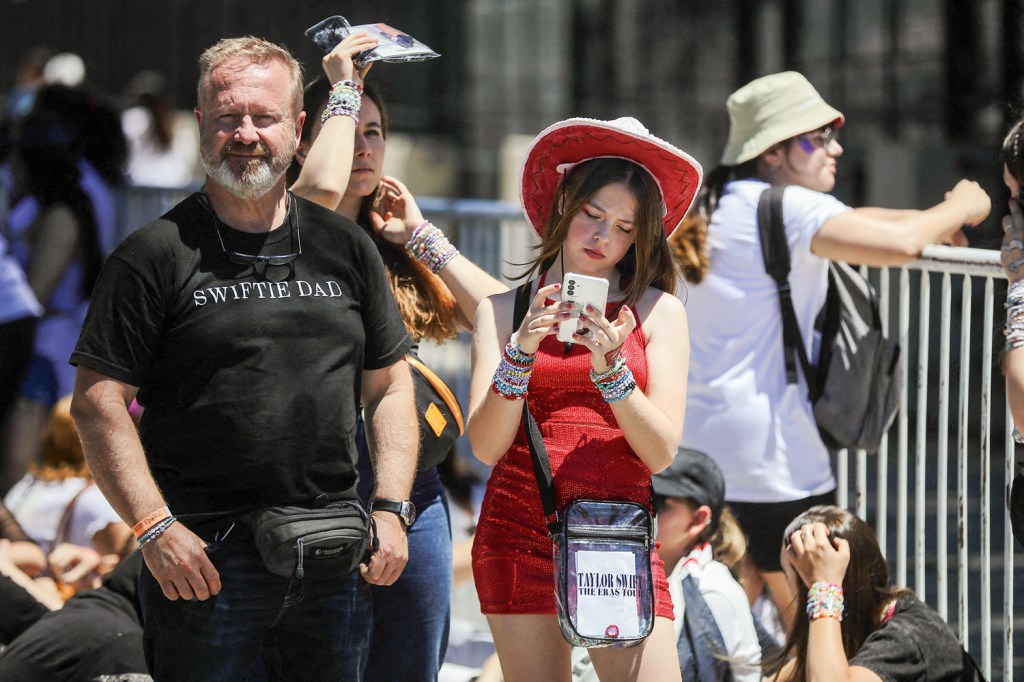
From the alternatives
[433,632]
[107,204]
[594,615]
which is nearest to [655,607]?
[594,615]

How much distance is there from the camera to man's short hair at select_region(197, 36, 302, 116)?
10.6 feet

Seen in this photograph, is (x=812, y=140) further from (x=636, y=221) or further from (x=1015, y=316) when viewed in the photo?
(x=636, y=221)

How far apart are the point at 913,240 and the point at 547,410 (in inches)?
63.8

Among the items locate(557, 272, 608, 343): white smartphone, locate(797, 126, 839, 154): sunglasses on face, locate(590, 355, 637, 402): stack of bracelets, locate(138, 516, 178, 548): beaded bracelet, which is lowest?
locate(138, 516, 178, 548): beaded bracelet

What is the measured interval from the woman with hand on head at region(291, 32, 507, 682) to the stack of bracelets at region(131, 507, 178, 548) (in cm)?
73

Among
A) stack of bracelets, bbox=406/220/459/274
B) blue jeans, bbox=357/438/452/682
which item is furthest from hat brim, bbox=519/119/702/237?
blue jeans, bbox=357/438/452/682

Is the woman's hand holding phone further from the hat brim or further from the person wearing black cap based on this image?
the person wearing black cap

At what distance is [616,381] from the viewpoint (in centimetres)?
310

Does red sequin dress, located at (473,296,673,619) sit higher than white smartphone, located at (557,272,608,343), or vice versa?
white smartphone, located at (557,272,608,343)

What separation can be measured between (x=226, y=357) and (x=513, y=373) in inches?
24.5

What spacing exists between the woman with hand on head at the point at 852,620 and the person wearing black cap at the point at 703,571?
0.17 meters

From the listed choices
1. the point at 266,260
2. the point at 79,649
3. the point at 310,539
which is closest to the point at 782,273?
the point at 266,260

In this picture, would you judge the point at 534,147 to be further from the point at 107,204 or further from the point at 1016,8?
the point at 1016,8

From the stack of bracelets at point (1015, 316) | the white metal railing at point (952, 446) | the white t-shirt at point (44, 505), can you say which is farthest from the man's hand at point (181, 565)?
the white t-shirt at point (44, 505)
